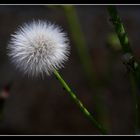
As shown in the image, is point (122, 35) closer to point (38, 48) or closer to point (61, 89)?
point (38, 48)

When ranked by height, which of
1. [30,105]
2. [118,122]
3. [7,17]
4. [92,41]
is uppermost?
[7,17]

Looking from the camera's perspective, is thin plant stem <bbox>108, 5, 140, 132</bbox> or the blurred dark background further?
the blurred dark background

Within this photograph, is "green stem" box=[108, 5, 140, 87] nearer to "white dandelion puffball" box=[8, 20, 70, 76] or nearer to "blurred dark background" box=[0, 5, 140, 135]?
"white dandelion puffball" box=[8, 20, 70, 76]

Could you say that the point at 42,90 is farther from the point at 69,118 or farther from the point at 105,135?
the point at 105,135

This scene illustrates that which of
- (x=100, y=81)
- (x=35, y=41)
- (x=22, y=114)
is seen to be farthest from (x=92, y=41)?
(x=35, y=41)

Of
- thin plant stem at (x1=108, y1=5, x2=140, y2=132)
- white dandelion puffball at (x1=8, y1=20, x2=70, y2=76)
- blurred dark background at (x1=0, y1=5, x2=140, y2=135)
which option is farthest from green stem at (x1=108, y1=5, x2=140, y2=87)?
blurred dark background at (x1=0, y1=5, x2=140, y2=135)

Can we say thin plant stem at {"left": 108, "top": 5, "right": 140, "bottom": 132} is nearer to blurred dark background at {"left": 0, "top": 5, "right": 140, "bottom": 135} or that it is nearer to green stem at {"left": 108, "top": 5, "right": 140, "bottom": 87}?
green stem at {"left": 108, "top": 5, "right": 140, "bottom": 87}

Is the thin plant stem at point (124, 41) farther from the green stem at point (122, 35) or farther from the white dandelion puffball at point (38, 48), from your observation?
the white dandelion puffball at point (38, 48)
